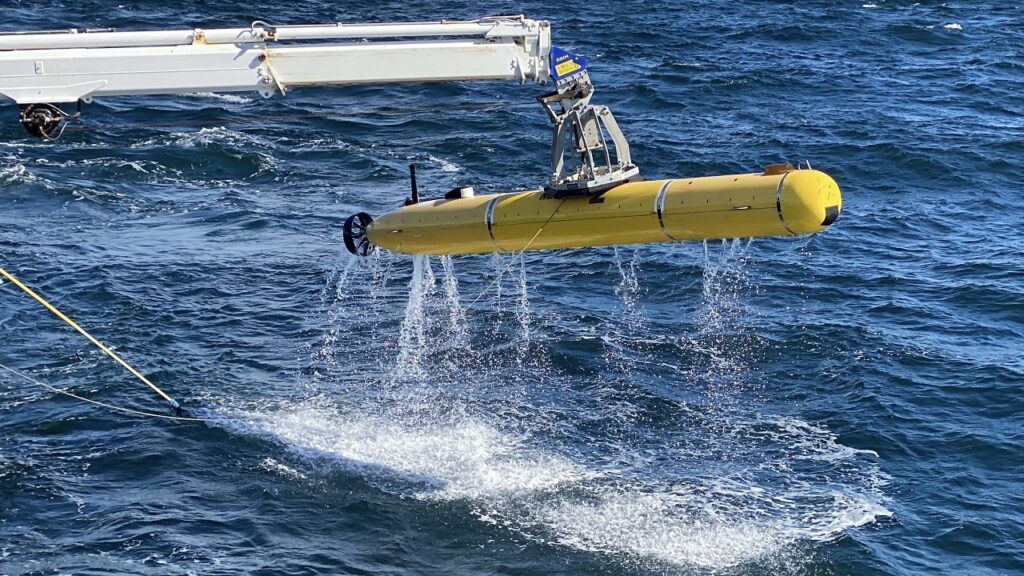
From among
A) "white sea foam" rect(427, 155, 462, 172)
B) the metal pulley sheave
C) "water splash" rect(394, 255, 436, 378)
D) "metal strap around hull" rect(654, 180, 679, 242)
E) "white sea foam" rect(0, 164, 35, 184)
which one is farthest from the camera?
"white sea foam" rect(427, 155, 462, 172)

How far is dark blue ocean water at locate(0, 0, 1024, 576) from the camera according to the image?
23625mm

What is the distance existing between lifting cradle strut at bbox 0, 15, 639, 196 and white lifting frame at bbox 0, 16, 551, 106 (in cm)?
2

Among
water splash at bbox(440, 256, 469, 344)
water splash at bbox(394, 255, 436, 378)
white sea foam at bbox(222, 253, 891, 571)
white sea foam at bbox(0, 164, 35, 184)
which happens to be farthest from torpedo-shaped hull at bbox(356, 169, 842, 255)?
white sea foam at bbox(0, 164, 35, 184)

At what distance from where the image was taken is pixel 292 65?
79.7ft

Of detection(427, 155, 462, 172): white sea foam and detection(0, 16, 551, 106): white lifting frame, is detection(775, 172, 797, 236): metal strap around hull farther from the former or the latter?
detection(427, 155, 462, 172): white sea foam

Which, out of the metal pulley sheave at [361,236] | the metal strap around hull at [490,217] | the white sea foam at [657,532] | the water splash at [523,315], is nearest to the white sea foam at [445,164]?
the water splash at [523,315]

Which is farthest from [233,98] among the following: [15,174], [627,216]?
[627,216]

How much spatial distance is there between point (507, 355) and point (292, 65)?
9850 millimetres

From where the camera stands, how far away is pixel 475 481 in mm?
25141

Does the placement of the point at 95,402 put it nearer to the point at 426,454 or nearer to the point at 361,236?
the point at 361,236

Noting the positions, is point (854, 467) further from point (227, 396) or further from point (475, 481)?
point (227, 396)

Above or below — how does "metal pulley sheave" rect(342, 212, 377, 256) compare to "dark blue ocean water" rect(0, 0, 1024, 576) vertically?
above

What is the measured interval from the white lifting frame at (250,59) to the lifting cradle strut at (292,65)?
0.02 meters

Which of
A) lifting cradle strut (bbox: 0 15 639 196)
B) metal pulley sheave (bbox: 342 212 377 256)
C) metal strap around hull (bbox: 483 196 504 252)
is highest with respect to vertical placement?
lifting cradle strut (bbox: 0 15 639 196)
